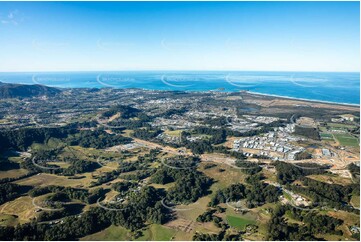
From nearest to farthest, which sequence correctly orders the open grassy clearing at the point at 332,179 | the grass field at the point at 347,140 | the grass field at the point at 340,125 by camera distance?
the open grassy clearing at the point at 332,179 < the grass field at the point at 347,140 < the grass field at the point at 340,125

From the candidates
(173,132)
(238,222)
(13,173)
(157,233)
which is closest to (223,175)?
(238,222)

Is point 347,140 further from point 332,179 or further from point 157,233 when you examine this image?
point 157,233

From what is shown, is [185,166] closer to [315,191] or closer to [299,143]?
[315,191]

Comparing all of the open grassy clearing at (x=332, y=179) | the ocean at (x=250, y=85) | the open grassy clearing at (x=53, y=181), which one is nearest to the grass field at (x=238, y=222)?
the open grassy clearing at (x=332, y=179)

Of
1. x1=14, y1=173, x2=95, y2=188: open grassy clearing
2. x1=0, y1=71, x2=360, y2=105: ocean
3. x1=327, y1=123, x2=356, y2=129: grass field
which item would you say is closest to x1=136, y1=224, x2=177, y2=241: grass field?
x1=14, y1=173, x2=95, y2=188: open grassy clearing

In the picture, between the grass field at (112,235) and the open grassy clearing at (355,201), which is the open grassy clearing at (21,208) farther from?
the open grassy clearing at (355,201)

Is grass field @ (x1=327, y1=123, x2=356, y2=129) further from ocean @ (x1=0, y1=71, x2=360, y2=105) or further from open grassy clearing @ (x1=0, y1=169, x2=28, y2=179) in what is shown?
open grassy clearing @ (x1=0, y1=169, x2=28, y2=179)

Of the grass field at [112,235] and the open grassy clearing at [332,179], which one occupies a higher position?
the open grassy clearing at [332,179]

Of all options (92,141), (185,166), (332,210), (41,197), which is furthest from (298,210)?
(92,141)
